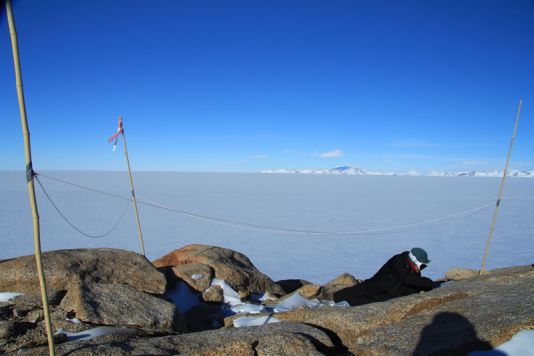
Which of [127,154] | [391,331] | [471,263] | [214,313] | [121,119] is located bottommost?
[471,263]

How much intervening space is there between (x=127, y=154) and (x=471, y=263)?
20092 millimetres

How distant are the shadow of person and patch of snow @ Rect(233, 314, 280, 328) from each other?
2188mm

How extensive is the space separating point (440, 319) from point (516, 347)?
1.04 metres

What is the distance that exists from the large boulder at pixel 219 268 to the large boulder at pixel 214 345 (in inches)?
159

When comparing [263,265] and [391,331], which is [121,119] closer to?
[391,331]

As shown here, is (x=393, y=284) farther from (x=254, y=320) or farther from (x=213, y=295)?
(x=213, y=295)

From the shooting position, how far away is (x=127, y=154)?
1003 centimetres

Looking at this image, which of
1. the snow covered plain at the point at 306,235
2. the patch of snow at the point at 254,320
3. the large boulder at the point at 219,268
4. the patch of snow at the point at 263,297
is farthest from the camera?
the snow covered plain at the point at 306,235

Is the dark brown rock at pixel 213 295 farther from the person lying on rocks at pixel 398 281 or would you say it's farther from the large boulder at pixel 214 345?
the large boulder at pixel 214 345

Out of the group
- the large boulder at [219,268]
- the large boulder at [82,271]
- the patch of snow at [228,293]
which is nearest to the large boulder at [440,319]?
the patch of snow at [228,293]

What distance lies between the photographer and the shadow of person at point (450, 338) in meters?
3.50

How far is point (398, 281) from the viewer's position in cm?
645

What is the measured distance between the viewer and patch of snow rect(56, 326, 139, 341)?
423cm

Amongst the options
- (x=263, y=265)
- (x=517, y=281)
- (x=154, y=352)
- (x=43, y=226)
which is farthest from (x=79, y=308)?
(x=43, y=226)
